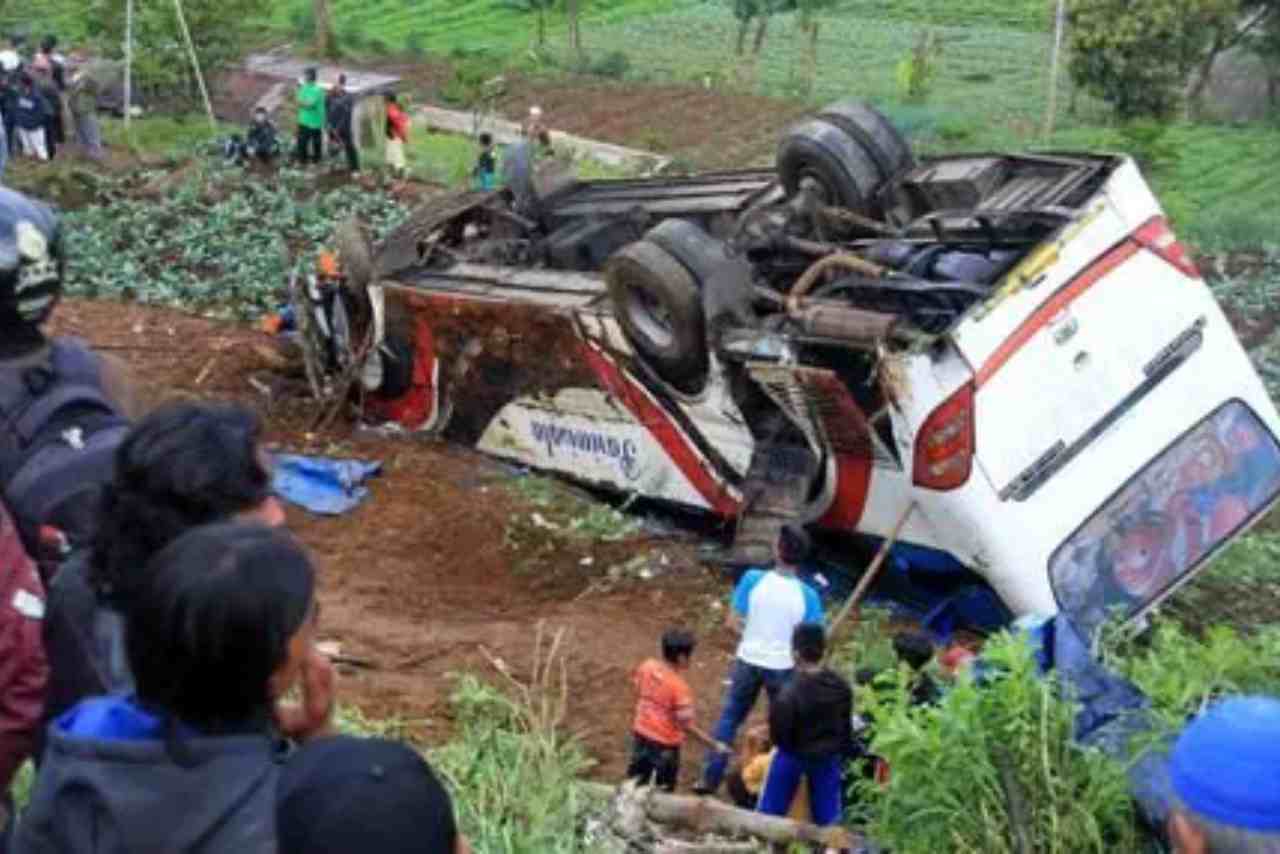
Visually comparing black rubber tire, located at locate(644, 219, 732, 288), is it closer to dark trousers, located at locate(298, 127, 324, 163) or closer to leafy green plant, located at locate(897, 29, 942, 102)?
dark trousers, located at locate(298, 127, 324, 163)

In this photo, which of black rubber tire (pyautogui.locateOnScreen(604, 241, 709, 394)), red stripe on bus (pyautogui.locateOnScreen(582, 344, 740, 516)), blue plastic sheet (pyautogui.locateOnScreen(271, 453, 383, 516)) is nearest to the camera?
black rubber tire (pyautogui.locateOnScreen(604, 241, 709, 394))

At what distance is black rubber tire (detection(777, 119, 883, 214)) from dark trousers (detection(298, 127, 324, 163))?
929 cm

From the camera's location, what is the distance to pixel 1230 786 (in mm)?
3105

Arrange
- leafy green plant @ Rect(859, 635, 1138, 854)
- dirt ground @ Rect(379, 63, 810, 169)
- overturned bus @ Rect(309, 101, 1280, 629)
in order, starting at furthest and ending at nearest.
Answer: dirt ground @ Rect(379, 63, 810, 169)
overturned bus @ Rect(309, 101, 1280, 629)
leafy green plant @ Rect(859, 635, 1138, 854)

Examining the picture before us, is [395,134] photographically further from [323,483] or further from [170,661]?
[170,661]

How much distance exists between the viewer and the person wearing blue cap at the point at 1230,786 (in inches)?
122

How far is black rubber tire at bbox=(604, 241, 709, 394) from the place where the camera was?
9695 millimetres

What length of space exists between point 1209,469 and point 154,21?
18.5 m

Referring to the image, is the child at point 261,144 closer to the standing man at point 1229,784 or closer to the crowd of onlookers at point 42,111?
the crowd of onlookers at point 42,111

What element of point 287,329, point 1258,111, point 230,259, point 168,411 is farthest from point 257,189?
point 1258,111

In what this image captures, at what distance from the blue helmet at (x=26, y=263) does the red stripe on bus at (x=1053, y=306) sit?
5.26 m

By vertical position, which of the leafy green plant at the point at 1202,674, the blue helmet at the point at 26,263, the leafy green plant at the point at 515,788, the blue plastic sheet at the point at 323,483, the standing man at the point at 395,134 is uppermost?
the blue helmet at the point at 26,263

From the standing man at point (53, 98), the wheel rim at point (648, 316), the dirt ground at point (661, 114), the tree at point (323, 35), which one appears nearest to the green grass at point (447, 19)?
the tree at point (323, 35)

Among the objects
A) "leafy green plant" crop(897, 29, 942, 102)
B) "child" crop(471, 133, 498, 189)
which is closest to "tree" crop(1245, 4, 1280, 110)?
"leafy green plant" crop(897, 29, 942, 102)
